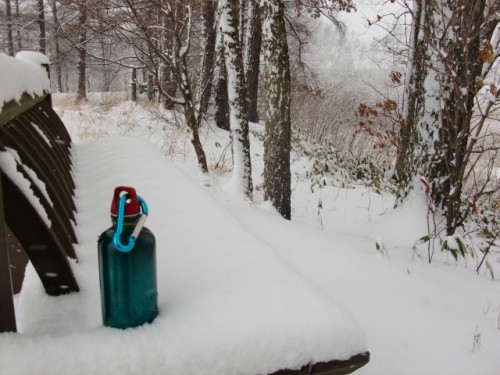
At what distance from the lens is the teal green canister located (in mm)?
1110

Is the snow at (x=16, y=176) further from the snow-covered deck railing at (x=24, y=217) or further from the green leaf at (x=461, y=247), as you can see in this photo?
the green leaf at (x=461, y=247)

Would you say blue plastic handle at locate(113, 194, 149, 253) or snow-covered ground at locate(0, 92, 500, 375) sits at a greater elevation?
blue plastic handle at locate(113, 194, 149, 253)

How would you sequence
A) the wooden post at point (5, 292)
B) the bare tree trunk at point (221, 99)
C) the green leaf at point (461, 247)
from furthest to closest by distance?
the bare tree trunk at point (221, 99) → the green leaf at point (461, 247) → the wooden post at point (5, 292)

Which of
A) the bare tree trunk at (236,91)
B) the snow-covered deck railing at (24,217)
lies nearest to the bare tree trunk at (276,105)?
the bare tree trunk at (236,91)

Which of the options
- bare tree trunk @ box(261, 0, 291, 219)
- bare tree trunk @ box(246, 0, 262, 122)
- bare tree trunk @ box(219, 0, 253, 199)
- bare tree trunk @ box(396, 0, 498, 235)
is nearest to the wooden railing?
bare tree trunk @ box(396, 0, 498, 235)

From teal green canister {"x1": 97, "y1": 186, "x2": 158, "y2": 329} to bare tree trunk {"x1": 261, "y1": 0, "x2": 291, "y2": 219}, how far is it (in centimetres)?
371

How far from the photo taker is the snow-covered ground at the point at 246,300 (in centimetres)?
113

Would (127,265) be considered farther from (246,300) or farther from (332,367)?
(332,367)

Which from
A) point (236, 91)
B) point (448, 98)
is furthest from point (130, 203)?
point (236, 91)

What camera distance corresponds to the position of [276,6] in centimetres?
445

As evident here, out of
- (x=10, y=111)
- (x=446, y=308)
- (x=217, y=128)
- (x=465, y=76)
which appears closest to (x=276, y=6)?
(x=465, y=76)

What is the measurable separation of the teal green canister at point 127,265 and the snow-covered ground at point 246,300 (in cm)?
6

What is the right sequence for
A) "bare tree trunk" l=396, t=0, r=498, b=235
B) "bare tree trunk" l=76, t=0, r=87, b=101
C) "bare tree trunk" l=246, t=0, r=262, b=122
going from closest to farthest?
1. "bare tree trunk" l=396, t=0, r=498, b=235
2. "bare tree trunk" l=76, t=0, r=87, b=101
3. "bare tree trunk" l=246, t=0, r=262, b=122

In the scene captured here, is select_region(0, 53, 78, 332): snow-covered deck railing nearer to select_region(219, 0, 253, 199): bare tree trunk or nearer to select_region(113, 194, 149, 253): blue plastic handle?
select_region(113, 194, 149, 253): blue plastic handle
